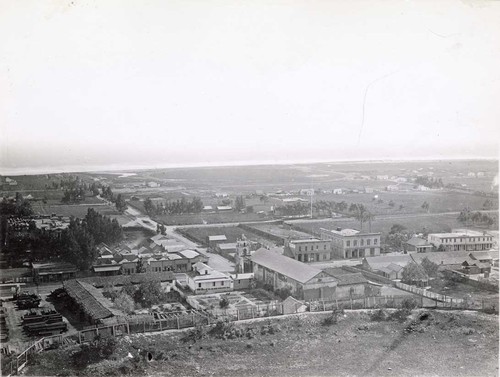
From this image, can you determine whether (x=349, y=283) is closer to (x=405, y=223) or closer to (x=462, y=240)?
(x=405, y=223)

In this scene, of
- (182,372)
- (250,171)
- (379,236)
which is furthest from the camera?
(379,236)

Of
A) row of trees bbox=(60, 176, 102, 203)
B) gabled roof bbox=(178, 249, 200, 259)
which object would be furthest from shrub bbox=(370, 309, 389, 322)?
row of trees bbox=(60, 176, 102, 203)

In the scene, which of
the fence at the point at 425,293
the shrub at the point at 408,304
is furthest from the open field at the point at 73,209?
the fence at the point at 425,293

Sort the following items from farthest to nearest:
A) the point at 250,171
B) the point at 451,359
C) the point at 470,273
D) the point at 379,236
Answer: the point at 379,236 → the point at 470,273 → the point at 250,171 → the point at 451,359

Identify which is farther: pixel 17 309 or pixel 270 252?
pixel 270 252

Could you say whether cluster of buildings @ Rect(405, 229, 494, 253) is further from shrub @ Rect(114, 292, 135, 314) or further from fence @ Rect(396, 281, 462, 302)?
shrub @ Rect(114, 292, 135, 314)

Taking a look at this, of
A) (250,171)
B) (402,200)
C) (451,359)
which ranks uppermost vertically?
(250,171)

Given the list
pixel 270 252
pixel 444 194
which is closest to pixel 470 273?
pixel 444 194

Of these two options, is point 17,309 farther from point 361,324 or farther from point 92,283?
point 361,324
